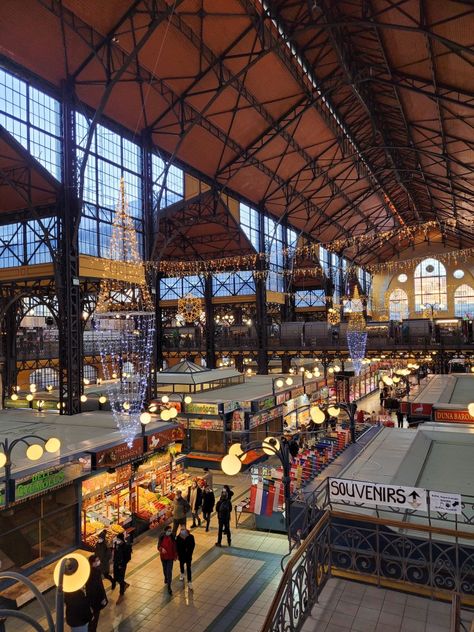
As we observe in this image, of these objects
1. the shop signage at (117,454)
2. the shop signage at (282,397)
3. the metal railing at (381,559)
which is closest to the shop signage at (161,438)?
the shop signage at (117,454)

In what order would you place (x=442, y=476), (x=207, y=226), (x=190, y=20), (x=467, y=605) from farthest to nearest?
(x=207, y=226)
(x=190, y=20)
(x=442, y=476)
(x=467, y=605)

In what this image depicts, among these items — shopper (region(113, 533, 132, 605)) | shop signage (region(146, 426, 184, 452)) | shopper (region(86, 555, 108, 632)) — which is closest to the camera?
shopper (region(86, 555, 108, 632))

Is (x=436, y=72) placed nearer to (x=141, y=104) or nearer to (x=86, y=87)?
(x=141, y=104)

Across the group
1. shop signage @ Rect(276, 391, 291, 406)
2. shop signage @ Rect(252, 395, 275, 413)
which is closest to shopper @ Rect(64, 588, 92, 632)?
shop signage @ Rect(252, 395, 275, 413)

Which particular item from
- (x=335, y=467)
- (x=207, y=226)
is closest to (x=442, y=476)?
(x=335, y=467)

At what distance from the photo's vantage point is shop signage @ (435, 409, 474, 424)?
14849mm

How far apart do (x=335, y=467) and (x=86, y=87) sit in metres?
17.0

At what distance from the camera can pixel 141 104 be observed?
20516 millimetres

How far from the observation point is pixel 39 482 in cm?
993

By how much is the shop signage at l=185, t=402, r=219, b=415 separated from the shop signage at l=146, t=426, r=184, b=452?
145 inches

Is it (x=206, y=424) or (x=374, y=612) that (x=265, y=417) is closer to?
(x=206, y=424)

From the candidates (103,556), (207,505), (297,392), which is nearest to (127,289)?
(297,392)

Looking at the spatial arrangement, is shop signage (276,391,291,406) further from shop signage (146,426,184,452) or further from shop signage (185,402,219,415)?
shop signage (146,426,184,452)

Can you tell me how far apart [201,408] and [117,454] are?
7.16m
